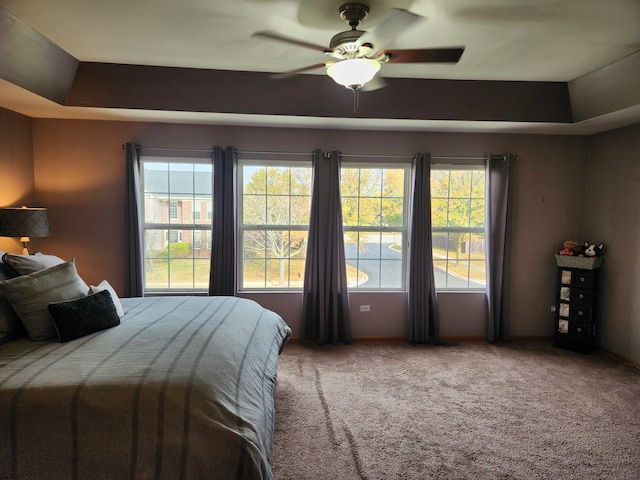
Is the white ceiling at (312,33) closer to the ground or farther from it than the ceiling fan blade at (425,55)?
farther from it

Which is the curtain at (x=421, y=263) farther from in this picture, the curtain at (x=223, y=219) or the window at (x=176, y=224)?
the window at (x=176, y=224)

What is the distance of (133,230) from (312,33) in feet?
8.63

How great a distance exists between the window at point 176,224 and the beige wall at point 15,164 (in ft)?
3.46

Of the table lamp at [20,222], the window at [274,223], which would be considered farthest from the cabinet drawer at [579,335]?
the table lamp at [20,222]

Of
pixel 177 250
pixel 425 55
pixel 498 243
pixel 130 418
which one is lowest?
pixel 130 418

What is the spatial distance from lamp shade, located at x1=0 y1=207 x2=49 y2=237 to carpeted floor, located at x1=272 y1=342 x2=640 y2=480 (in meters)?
2.44

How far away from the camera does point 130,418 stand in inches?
57.3

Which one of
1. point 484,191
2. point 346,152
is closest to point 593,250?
point 484,191

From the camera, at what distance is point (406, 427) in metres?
2.42

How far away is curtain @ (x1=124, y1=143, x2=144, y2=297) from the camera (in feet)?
12.2

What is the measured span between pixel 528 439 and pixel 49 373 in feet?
8.91

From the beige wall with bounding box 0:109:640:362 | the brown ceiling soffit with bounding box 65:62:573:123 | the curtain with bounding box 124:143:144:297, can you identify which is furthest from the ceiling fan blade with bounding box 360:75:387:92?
the curtain with bounding box 124:143:144:297

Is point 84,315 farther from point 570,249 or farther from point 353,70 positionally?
point 570,249

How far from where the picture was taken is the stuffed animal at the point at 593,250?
3729 mm
